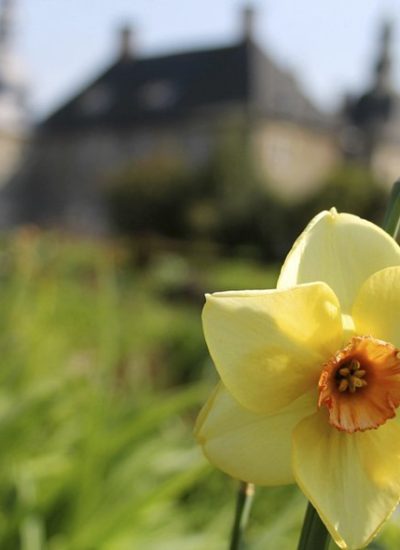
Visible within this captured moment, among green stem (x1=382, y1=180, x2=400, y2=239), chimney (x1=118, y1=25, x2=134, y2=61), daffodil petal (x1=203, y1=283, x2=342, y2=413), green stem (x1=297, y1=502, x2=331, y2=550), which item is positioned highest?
chimney (x1=118, y1=25, x2=134, y2=61)

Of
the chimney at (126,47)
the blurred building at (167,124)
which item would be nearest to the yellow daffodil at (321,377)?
the blurred building at (167,124)

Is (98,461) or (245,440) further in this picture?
(98,461)

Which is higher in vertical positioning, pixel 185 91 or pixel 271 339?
pixel 185 91

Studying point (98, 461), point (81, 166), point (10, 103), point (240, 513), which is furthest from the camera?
point (10, 103)

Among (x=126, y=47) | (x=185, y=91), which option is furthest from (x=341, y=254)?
(x=126, y=47)

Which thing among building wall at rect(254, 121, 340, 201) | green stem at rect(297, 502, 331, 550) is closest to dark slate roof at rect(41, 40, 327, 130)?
building wall at rect(254, 121, 340, 201)

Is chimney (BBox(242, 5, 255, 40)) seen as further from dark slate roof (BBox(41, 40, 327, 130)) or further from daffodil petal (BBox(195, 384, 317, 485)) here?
daffodil petal (BBox(195, 384, 317, 485))

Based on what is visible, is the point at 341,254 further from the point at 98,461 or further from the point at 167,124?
the point at 167,124
